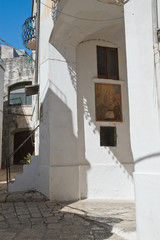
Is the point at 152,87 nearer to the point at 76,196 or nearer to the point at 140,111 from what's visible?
the point at 140,111

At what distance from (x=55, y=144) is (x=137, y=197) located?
365 centimetres

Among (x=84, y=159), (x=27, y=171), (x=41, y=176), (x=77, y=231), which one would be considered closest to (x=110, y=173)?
(x=84, y=159)

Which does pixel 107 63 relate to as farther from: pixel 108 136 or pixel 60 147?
pixel 60 147

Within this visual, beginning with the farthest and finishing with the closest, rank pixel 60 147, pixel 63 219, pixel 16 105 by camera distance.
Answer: pixel 16 105
pixel 60 147
pixel 63 219

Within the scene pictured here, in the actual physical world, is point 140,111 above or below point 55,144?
above

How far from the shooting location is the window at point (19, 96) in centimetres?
1723

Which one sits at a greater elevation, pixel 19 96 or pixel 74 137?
pixel 19 96

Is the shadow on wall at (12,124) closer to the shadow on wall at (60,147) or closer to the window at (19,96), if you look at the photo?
the window at (19,96)

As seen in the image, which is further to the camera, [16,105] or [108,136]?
[16,105]

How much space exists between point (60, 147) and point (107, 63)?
116 inches

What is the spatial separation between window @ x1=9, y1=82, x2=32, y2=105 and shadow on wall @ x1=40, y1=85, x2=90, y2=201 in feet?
35.3

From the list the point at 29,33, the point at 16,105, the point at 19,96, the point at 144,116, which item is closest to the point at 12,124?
the point at 16,105

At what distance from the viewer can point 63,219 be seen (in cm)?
460

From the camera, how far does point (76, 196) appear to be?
21.1 ft
